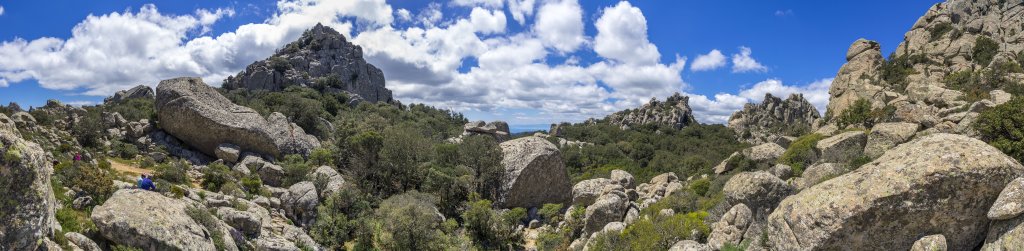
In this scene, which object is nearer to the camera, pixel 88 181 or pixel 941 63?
pixel 88 181

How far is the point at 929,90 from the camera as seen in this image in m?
33.5

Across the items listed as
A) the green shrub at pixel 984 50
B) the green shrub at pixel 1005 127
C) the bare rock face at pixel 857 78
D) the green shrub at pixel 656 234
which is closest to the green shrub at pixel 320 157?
the green shrub at pixel 656 234

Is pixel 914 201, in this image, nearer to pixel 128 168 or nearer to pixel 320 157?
pixel 320 157

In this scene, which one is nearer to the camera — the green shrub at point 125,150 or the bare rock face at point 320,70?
the green shrub at point 125,150

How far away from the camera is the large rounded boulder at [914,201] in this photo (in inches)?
412

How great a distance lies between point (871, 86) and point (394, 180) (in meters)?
42.8

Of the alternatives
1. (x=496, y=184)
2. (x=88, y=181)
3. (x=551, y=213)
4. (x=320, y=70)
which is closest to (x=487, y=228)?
(x=551, y=213)

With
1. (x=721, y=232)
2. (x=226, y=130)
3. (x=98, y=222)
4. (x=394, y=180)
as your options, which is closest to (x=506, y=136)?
(x=394, y=180)

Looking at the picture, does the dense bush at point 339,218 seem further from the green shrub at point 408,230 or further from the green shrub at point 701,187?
the green shrub at point 701,187

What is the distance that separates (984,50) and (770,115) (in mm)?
42784

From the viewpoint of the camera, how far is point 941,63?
47.3 meters

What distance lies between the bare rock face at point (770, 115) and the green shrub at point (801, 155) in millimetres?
53223

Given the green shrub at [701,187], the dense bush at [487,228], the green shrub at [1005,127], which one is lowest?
the dense bush at [487,228]

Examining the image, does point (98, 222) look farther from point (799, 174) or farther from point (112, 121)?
point (799, 174)
